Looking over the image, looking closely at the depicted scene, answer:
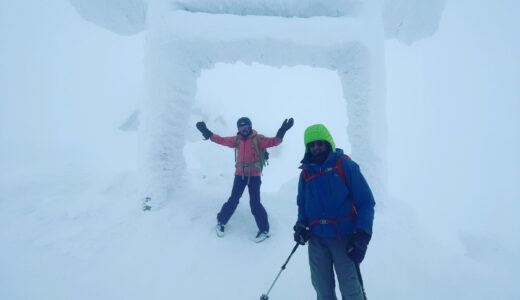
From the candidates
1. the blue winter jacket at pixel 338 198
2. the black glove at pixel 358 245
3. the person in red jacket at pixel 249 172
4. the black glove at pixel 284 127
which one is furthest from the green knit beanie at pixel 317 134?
the person in red jacket at pixel 249 172

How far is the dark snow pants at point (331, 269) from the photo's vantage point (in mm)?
2145

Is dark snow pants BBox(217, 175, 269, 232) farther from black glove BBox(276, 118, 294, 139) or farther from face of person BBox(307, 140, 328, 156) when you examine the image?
face of person BBox(307, 140, 328, 156)

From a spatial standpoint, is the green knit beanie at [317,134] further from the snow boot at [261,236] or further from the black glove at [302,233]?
the snow boot at [261,236]

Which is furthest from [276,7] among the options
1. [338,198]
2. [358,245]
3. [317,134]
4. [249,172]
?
[358,245]

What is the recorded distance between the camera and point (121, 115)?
15.6 meters

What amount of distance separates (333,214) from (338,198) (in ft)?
0.53

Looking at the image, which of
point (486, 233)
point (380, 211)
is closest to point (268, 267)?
point (380, 211)

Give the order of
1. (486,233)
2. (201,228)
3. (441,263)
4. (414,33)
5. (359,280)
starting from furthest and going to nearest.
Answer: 1. (486,233)
2. (414,33)
3. (201,228)
4. (441,263)
5. (359,280)

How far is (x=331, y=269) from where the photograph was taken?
231cm

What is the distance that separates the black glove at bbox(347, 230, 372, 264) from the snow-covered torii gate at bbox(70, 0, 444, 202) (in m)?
2.92

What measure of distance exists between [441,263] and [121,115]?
1715 centimetres

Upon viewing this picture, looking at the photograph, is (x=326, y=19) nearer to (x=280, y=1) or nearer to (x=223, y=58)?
(x=280, y=1)

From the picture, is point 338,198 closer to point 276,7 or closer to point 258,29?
point 258,29

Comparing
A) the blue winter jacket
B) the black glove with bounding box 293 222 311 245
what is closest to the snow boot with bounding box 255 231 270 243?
the black glove with bounding box 293 222 311 245
